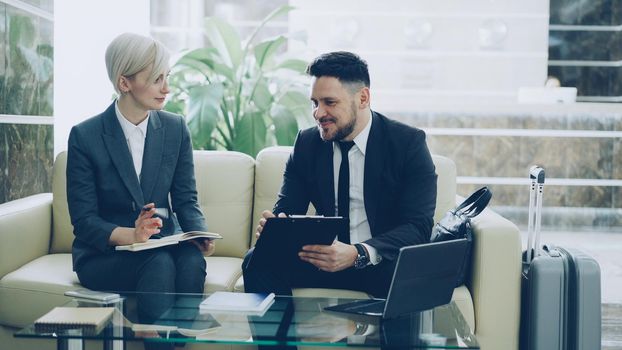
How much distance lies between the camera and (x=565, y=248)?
2627mm

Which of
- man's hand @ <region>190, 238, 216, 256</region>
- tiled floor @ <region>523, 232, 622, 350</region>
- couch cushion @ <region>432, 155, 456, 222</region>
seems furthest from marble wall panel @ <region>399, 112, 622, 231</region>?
man's hand @ <region>190, 238, 216, 256</region>

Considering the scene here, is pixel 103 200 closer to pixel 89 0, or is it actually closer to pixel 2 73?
pixel 2 73

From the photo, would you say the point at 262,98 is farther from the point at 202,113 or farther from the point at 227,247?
the point at 227,247

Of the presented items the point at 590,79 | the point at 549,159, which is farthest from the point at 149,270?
the point at 590,79

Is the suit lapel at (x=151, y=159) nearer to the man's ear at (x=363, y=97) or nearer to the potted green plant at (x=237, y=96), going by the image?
the man's ear at (x=363, y=97)

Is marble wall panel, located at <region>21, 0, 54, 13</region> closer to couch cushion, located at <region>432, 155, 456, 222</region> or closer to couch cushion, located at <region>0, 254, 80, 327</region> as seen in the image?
couch cushion, located at <region>0, 254, 80, 327</region>

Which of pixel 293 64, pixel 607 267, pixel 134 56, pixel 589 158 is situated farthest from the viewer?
pixel 589 158

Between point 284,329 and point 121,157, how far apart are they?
947 mm

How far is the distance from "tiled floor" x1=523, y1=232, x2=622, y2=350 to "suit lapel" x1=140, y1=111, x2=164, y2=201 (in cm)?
178

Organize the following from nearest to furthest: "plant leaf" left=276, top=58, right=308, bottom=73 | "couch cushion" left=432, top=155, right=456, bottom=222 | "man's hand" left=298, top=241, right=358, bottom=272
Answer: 1. "man's hand" left=298, top=241, right=358, bottom=272
2. "couch cushion" left=432, top=155, right=456, bottom=222
3. "plant leaf" left=276, top=58, right=308, bottom=73

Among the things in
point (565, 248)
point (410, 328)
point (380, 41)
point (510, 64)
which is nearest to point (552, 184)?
point (510, 64)

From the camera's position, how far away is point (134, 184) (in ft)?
8.35

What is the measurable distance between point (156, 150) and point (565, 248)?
137 centimetres

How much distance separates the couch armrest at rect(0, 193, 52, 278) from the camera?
102 inches
